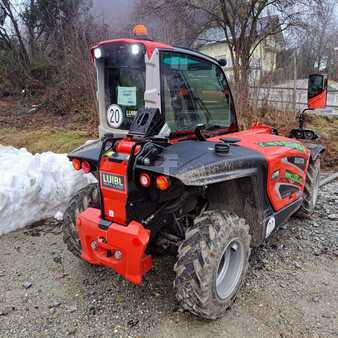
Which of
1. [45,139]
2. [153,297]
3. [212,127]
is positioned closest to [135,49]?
A: [212,127]

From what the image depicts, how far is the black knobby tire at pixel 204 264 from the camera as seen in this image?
6.91 feet

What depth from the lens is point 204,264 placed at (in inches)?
83.0

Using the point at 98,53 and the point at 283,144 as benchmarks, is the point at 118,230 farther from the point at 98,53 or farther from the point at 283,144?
the point at 283,144

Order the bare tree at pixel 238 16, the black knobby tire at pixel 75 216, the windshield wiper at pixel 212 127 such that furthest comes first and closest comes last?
1. the bare tree at pixel 238 16
2. the windshield wiper at pixel 212 127
3. the black knobby tire at pixel 75 216

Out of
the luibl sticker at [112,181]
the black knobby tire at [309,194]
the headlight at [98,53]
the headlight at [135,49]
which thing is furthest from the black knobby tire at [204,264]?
the black knobby tire at [309,194]

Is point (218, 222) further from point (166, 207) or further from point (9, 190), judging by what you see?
point (9, 190)

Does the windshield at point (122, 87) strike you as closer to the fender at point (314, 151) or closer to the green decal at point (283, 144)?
the green decal at point (283, 144)

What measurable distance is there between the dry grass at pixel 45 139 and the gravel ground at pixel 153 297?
370 cm

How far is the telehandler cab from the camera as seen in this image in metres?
2.11

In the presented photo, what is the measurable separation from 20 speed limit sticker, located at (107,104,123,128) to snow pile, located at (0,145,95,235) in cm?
167

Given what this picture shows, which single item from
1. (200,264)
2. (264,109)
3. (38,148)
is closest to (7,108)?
Result: (38,148)

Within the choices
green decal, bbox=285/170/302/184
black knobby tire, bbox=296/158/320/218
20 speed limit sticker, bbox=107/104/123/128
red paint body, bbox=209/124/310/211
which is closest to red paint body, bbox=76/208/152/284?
20 speed limit sticker, bbox=107/104/123/128

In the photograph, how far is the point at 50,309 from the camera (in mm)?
2447

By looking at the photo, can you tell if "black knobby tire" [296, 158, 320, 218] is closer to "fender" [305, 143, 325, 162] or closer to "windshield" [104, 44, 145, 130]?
"fender" [305, 143, 325, 162]
